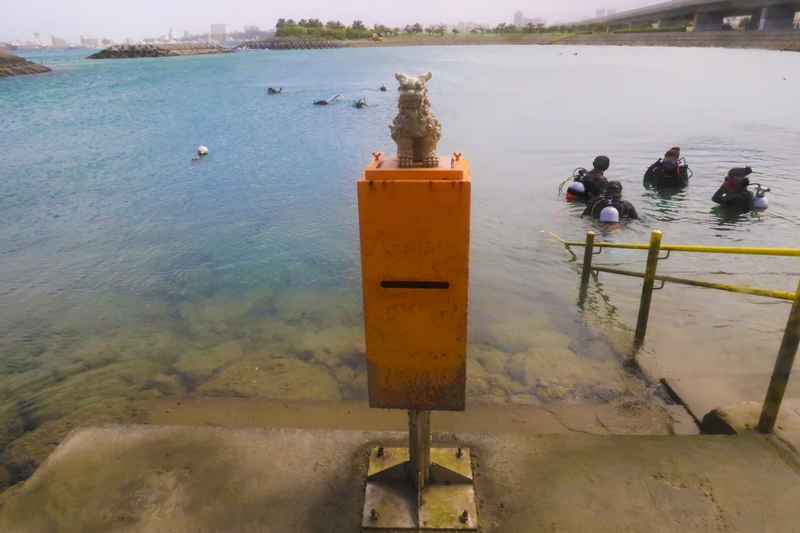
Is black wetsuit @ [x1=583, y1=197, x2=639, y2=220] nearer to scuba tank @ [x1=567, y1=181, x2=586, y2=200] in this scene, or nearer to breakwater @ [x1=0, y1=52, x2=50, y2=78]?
scuba tank @ [x1=567, y1=181, x2=586, y2=200]

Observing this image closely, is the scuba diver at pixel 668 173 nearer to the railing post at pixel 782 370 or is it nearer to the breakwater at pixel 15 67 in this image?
the railing post at pixel 782 370

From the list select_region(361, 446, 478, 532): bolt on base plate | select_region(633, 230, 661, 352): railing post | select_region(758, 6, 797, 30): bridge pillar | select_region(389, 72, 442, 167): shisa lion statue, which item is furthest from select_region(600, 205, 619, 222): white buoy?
select_region(758, 6, 797, 30): bridge pillar

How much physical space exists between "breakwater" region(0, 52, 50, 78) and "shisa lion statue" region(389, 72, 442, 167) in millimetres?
84079

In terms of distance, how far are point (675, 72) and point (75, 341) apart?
7319 cm

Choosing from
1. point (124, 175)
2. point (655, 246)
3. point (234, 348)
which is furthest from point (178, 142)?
point (655, 246)

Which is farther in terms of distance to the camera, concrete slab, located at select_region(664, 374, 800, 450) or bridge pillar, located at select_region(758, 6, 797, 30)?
bridge pillar, located at select_region(758, 6, 797, 30)

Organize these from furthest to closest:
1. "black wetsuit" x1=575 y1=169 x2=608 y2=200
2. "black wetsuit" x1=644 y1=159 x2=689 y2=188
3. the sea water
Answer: "black wetsuit" x1=644 y1=159 x2=689 y2=188, "black wetsuit" x1=575 y1=169 x2=608 y2=200, the sea water

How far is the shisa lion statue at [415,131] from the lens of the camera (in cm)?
293

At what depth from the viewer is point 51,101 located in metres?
43.4

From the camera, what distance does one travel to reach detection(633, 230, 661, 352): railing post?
5.68 metres

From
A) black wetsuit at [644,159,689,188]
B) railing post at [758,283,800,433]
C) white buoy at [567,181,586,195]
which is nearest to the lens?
railing post at [758,283,800,433]

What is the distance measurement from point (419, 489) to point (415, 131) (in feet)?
7.91

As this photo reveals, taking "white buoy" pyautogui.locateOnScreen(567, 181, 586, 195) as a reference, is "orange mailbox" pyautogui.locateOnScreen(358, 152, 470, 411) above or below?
above

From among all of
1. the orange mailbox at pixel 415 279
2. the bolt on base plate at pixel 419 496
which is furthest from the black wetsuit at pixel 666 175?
the orange mailbox at pixel 415 279
